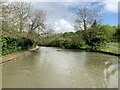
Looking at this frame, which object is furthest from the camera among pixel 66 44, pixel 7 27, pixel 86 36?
pixel 66 44

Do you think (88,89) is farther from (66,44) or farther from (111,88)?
(66,44)

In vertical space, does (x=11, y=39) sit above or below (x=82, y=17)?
below

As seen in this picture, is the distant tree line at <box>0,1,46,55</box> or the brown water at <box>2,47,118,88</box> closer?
the brown water at <box>2,47,118,88</box>

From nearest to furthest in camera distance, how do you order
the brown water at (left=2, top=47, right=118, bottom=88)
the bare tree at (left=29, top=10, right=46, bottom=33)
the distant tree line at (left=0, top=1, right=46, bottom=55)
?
the brown water at (left=2, top=47, right=118, bottom=88)
the distant tree line at (left=0, top=1, right=46, bottom=55)
the bare tree at (left=29, top=10, right=46, bottom=33)

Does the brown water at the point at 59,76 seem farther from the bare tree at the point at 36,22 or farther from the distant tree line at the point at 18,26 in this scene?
the bare tree at the point at 36,22

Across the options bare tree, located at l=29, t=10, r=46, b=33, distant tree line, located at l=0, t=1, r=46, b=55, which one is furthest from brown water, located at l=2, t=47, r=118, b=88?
bare tree, located at l=29, t=10, r=46, b=33

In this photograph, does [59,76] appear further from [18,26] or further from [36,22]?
[36,22]

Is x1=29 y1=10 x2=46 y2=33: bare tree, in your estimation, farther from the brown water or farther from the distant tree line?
the brown water

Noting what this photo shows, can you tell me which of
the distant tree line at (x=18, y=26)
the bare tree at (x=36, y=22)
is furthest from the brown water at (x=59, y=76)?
the bare tree at (x=36, y=22)

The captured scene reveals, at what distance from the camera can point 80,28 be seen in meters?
50.8

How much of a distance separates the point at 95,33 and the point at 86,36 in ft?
11.1

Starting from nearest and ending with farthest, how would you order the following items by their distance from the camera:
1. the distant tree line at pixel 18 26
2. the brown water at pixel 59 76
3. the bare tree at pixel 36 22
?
the brown water at pixel 59 76 < the distant tree line at pixel 18 26 < the bare tree at pixel 36 22

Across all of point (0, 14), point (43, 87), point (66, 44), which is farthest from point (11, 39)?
point (66, 44)

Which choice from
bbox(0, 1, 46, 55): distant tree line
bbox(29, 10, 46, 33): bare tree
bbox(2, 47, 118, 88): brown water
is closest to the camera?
bbox(2, 47, 118, 88): brown water
